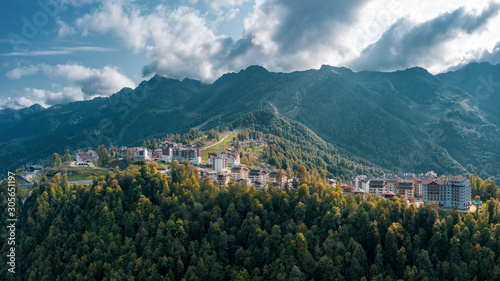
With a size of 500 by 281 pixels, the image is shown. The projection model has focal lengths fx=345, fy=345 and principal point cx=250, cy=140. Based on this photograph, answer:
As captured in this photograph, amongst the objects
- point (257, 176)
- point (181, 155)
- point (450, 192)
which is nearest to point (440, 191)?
point (450, 192)

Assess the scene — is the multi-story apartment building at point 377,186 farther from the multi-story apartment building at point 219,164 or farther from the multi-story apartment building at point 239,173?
the multi-story apartment building at point 219,164

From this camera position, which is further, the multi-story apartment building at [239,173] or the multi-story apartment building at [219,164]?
the multi-story apartment building at [219,164]

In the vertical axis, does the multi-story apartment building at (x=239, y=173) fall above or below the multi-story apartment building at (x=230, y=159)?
below

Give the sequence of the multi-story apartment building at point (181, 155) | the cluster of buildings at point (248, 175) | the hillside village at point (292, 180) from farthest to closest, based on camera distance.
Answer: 1. the multi-story apartment building at point (181, 155)
2. the cluster of buildings at point (248, 175)
3. the hillside village at point (292, 180)

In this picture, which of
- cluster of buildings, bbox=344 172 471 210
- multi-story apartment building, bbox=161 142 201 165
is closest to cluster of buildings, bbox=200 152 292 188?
multi-story apartment building, bbox=161 142 201 165

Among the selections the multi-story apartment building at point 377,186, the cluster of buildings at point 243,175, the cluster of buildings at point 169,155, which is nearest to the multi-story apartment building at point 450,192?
the multi-story apartment building at point 377,186

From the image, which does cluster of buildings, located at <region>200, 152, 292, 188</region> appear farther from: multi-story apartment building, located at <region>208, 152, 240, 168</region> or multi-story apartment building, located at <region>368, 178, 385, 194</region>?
multi-story apartment building, located at <region>368, 178, 385, 194</region>

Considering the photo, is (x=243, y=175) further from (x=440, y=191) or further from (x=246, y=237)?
(x=440, y=191)

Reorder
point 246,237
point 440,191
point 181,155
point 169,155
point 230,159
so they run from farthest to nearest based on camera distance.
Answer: point 181,155 < point 169,155 < point 230,159 < point 440,191 < point 246,237
